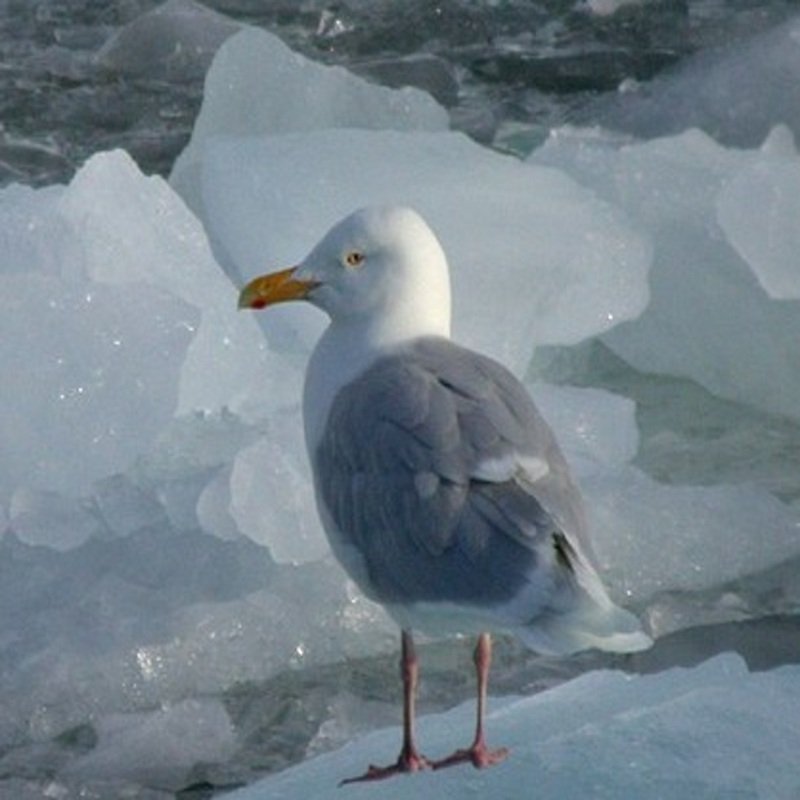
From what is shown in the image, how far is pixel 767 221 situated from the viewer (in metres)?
4.23

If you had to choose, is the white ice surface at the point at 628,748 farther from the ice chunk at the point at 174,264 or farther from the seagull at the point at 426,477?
the ice chunk at the point at 174,264

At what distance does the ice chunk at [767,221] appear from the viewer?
4184 millimetres

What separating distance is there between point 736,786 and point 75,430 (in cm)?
130

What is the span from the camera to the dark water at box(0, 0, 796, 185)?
5.68 m

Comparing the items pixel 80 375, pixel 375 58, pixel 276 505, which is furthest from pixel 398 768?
pixel 375 58

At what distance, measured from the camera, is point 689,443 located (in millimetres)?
4215

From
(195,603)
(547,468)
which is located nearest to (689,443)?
(195,603)

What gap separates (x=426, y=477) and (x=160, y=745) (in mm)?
557

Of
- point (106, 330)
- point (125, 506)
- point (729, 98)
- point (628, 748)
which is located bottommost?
point (729, 98)

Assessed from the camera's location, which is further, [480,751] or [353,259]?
[353,259]

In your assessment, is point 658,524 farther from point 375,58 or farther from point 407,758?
point 375,58

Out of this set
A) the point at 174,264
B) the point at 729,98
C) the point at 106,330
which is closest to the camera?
the point at 106,330

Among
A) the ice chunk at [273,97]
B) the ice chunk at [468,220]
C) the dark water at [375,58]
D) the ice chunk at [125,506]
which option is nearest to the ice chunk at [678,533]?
the ice chunk at [468,220]

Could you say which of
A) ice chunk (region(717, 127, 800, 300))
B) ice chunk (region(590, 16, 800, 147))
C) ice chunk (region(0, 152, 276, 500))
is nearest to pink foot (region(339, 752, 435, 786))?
ice chunk (region(0, 152, 276, 500))
